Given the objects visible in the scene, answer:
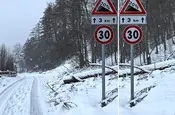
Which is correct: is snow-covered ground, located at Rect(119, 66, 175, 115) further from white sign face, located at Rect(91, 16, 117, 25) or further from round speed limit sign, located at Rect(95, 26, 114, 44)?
white sign face, located at Rect(91, 16, 117, 25)

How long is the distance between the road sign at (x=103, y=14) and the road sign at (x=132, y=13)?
0.55 m

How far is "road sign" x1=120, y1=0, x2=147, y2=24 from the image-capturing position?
8148 millimetres

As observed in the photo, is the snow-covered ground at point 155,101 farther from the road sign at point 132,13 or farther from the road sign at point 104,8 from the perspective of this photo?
the road sign at point 104,8

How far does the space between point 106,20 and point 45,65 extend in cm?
6744

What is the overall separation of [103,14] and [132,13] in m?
0.93

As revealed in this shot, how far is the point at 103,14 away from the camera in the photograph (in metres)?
8.66

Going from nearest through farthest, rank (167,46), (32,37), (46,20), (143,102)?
(143,102) → (167,46) → (46,20) → (32,37)

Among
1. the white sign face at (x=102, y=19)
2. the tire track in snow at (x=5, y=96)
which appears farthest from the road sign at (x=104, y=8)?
the tire track in snow at (x=5, y=96)

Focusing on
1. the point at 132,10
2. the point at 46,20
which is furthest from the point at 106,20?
the point at 46,20

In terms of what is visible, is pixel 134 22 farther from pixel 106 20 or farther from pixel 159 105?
pixel 159 105

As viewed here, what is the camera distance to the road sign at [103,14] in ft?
28.3

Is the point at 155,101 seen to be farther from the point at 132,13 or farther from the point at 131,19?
the point at 132,13

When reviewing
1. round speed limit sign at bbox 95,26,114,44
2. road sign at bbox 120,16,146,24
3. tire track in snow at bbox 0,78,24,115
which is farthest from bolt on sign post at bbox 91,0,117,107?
tire track in snow at bbox 0,78,24,115

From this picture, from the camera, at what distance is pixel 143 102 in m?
8.60
